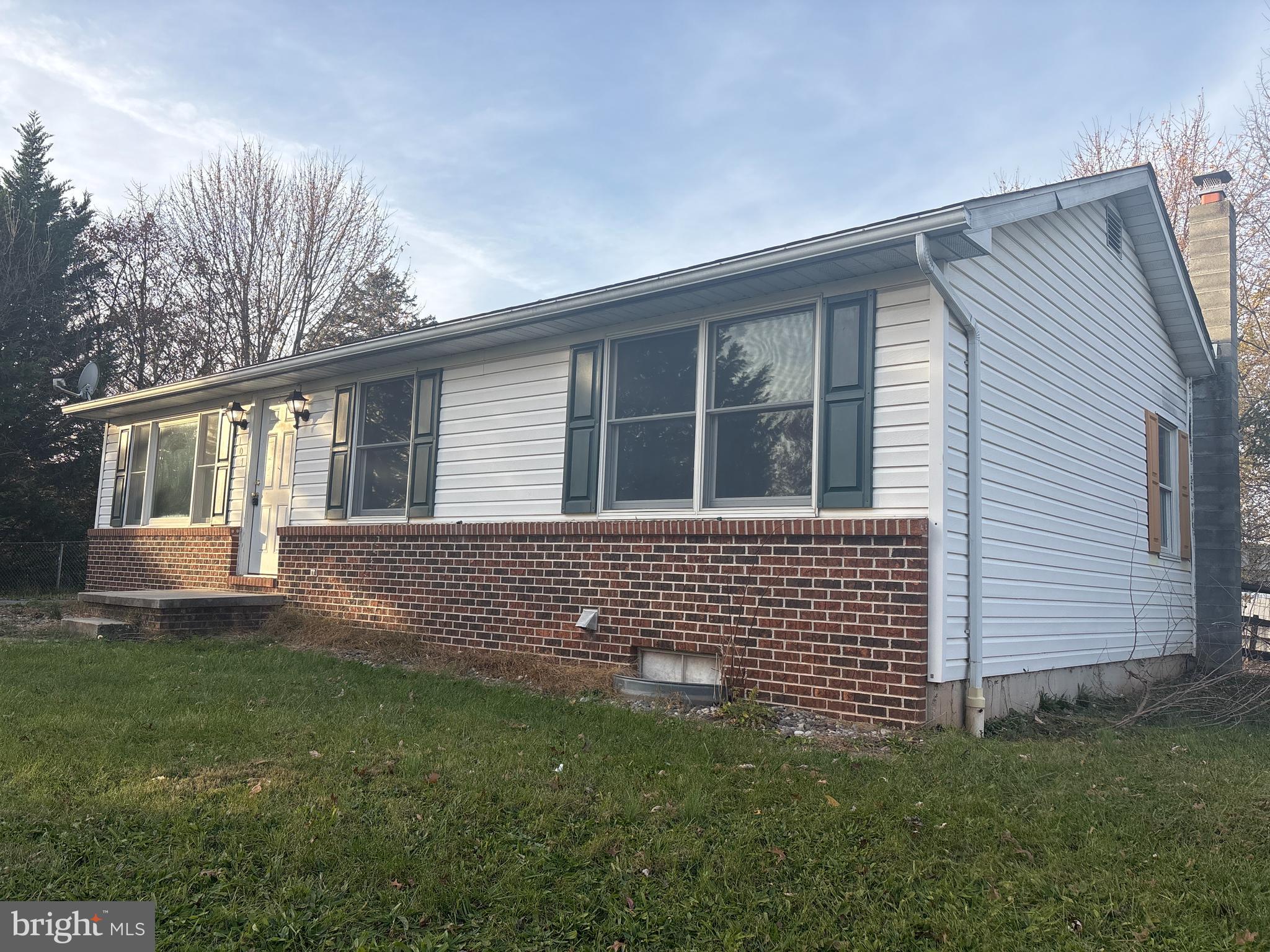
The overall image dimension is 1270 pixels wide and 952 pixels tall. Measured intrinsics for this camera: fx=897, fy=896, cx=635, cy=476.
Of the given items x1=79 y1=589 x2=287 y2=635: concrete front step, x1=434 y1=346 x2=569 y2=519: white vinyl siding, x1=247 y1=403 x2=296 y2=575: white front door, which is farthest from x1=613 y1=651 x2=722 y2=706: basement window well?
x1=247 y1=403 x2=296 y2=575: white front door

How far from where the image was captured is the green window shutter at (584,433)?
7434 mm

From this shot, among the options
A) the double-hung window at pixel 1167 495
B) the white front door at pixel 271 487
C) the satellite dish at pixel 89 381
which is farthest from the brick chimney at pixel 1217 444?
the satellite dish at pixel 89 381

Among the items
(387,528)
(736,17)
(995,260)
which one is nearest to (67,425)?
(387,528)

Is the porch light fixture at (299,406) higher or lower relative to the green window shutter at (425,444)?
higher

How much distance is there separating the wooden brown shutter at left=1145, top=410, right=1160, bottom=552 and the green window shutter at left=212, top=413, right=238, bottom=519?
35.7 ft

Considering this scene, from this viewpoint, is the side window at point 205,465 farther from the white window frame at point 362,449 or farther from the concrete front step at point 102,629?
the white window frame at point 362,449

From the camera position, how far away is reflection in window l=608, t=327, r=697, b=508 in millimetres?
6961

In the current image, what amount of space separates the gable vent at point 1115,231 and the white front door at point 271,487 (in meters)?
9.05

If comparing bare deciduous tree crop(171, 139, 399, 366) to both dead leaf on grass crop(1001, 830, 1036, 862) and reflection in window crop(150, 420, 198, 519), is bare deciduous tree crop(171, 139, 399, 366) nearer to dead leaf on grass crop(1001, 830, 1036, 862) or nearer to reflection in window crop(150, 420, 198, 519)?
reflection in window crop(150, 420, 198, 519)

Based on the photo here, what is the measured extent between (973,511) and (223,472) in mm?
9716

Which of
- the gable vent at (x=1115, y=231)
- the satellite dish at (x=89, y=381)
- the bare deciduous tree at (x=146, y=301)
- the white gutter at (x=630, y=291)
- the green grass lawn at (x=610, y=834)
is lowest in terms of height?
the green grass lawn at (x=610, y=834)

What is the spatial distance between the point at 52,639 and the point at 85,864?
6804mm

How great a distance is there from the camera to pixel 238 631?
31.4 ft

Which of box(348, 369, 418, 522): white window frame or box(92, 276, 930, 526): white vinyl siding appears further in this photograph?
box(348, 369, 418, 522): white window frame
